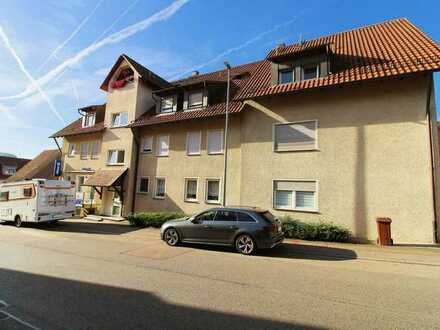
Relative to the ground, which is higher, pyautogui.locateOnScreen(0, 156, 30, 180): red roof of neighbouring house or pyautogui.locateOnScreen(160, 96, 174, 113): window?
pyautogui.locateOnScreen(160, 96, 174, 113): window

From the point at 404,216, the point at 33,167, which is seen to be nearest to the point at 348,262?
the point at 404,216

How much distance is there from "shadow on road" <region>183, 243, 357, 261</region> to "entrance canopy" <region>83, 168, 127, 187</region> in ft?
33.6

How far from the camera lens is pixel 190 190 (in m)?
16.9

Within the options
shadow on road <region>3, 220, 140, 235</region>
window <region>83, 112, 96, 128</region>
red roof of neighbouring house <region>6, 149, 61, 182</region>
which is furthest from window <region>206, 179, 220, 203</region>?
red roof of neighbouring house <region>6, 149, 61, 182</region>

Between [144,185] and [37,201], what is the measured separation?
20.9ft

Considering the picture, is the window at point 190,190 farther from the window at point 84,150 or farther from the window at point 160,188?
the window at point 84,150

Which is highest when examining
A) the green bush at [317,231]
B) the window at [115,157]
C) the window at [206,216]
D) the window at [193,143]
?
the window at [193,143]

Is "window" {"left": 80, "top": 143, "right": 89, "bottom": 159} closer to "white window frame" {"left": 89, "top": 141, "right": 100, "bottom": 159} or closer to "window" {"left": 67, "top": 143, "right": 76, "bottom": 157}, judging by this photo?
"white window frame" {"left": 89, "top": 141, "right": 100, "bottom": 159}

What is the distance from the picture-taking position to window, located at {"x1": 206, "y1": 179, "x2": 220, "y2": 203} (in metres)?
15.9

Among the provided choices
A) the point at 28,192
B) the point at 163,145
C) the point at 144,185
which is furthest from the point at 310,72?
the point at 28,192

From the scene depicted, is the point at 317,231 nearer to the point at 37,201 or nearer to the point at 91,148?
the point at 37,201

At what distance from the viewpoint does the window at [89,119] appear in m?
23.8

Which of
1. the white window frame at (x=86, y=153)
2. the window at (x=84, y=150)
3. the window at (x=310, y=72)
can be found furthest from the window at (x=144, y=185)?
the window at (x=310, y=72)

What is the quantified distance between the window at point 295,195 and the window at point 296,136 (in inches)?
70.8
